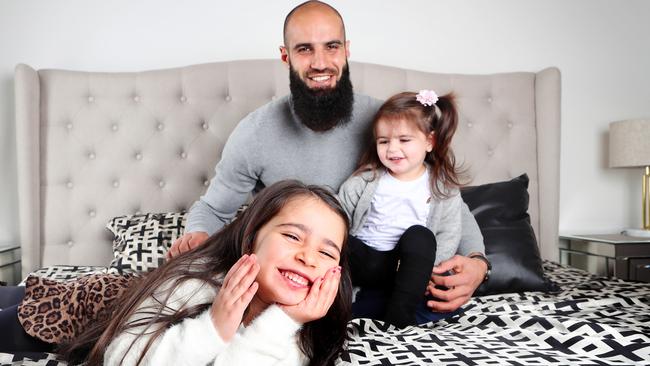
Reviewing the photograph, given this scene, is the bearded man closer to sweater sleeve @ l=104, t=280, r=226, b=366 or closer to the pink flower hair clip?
the pink flower hair clip

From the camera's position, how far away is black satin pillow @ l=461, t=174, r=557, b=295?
206 cm

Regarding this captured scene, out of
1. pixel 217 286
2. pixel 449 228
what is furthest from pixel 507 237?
pixel 217 286

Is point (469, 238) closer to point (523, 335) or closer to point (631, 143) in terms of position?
point (523, 335)

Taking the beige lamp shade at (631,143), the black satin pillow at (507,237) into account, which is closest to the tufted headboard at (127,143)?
the beige lamp shade at (631,143)

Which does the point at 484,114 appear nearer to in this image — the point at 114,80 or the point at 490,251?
the point at 490,251

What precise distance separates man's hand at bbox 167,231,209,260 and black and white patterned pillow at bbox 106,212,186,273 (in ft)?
1.00

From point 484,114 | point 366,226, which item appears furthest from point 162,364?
point 484,114


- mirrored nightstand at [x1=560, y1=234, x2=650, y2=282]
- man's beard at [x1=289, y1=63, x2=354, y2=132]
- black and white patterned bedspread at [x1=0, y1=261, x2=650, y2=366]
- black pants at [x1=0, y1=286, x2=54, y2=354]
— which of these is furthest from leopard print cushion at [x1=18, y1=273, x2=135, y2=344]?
mirrored nightstand at [x1=560, y1=234, x2=650, y2=282]

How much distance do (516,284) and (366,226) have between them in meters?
0.65

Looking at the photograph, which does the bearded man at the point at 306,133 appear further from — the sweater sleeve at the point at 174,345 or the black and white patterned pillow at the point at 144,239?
the sweater sleeve at the point at 174,345

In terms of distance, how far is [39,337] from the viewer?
1340 millimetres

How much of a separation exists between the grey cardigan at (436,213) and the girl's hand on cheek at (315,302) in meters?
0.76

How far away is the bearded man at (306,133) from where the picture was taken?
6.63 feet

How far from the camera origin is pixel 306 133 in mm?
2102
